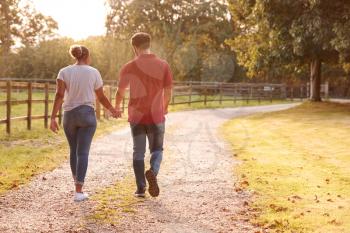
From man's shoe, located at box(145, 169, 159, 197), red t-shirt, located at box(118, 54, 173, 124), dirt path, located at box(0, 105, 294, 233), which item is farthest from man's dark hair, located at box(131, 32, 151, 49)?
dirt path, located at box(0, 105, 294, 233)

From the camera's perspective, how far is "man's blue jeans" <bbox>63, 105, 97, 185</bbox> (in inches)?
247

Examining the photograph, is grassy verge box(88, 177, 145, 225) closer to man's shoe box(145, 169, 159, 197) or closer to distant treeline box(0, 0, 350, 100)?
man's shoe box(145, 169, 159, 197)

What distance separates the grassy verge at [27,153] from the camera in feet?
25.9

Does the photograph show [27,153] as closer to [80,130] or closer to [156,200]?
[80,130]

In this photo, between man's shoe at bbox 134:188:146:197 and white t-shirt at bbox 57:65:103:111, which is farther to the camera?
man's shoe at bbox 134:188:146:197

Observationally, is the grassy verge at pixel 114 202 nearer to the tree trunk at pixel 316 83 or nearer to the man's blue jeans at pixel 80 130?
the man's blue jeans at pixel 80 130

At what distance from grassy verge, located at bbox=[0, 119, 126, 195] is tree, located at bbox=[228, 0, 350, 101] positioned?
9.90m

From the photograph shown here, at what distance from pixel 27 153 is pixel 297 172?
4.97m

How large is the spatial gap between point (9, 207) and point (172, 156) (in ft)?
16.4

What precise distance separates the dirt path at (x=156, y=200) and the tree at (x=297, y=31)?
476 inches

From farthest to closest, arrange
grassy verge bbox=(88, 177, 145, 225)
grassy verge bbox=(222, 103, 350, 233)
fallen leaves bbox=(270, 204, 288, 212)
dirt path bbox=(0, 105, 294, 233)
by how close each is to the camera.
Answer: fallen leaves bbox=(270, 204, 288, 212), grassy verge bbox=(222, 103, 350, 233), grassy verge bbox=(88, 177, 145, 225), dirt path bbox=(0, 105, 294, 233)

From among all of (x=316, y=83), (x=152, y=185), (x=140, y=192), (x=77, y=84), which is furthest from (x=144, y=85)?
(x=316, y=83)

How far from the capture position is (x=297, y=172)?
880 centimetres

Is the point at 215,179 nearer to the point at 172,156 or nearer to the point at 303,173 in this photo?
the point at 303,173
